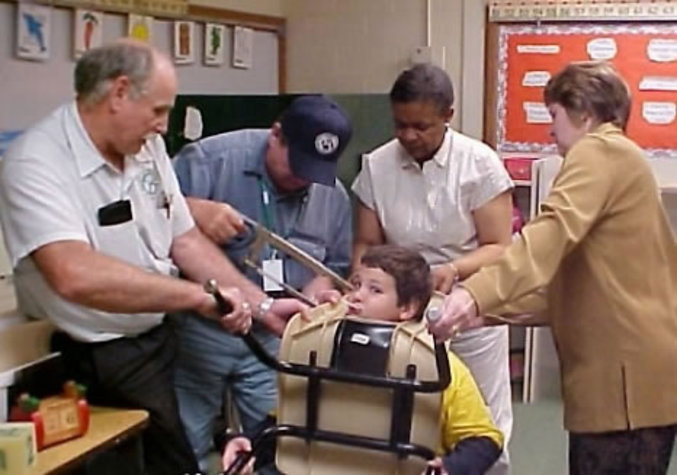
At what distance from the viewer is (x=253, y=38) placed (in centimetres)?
525

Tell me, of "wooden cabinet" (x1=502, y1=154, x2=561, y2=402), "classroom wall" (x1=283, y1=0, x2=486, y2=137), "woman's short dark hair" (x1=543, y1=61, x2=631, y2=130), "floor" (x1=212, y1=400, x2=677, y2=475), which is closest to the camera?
"woman's short dark hair" (x1=543, y1=61, x2=631, y2=130)

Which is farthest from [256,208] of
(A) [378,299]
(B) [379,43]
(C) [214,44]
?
(B) [379,43]

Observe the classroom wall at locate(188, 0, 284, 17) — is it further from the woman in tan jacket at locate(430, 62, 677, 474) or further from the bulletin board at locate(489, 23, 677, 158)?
the woman in tan jacket at locate(430, 62, 677, 474)

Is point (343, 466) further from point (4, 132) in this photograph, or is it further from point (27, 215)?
point (4, 132)

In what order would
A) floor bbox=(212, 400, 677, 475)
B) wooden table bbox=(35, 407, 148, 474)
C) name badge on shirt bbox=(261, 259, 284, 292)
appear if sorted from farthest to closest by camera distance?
floor bbox=(212, 400, 677, 475), name badge on shirt bbox=(261, 259, 284, 292), wooden table bbox=(35, 407, 148, 474)

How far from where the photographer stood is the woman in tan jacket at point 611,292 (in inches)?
89.4

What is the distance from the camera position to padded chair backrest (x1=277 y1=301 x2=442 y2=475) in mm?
2025

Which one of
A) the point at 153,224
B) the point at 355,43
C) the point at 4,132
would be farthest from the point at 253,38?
the point at 153,224

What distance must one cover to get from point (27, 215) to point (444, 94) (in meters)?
1.24

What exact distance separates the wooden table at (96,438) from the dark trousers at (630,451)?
1.04 metres

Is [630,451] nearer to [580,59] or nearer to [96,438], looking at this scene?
[96,438]

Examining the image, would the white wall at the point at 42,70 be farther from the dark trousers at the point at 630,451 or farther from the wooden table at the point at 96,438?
the dark trousers at the point at 630,451

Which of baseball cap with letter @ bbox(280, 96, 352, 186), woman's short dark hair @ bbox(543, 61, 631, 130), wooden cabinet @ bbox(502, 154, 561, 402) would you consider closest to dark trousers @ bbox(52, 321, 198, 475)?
baseball cap with letter @ bbox(280, 96, 352, 186)

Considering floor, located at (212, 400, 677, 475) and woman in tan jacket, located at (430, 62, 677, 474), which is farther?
floor, located at (212, 400, 677, 475)
